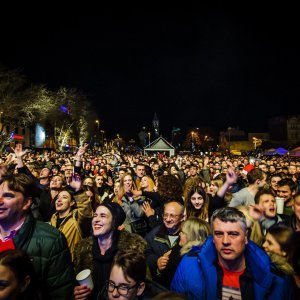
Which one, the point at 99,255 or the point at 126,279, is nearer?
the point at 126,279

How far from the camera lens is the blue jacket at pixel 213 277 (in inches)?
96.2

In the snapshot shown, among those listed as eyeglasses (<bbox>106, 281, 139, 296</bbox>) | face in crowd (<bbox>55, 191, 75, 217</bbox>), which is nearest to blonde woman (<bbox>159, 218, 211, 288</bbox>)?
eyeglasses (<bbox>106, 281, 139, 296</bbox>)

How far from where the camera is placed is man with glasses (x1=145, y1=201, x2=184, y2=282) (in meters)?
3.64

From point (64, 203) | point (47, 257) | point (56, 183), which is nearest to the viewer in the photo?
point (47, 257)

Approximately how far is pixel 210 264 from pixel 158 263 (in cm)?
97

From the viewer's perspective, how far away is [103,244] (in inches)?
141

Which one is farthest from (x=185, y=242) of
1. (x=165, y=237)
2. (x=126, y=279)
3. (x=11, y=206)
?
(x=11, y=206)

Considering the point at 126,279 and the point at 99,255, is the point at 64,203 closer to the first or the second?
the point at 99,255

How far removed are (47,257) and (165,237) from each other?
64.6 inches

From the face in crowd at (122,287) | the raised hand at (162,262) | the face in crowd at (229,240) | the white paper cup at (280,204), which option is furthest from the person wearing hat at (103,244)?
the white paper cup at (280,204)

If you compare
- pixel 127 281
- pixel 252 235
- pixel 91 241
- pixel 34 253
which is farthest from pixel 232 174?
pixel 34 253

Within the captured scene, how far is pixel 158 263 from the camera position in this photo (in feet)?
11.3

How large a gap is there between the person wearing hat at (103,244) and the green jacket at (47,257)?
518mm

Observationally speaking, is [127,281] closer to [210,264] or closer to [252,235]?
[210,264]
